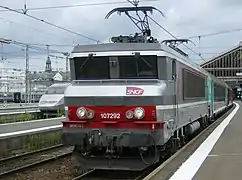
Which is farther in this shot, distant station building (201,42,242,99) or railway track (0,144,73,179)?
distant station building (201,42,242,99)

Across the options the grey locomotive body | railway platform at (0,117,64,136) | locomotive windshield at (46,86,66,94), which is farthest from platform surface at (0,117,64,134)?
locomotive windshield at (46,86,66,94)

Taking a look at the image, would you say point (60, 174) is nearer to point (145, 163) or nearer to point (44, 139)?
point (145, 163)

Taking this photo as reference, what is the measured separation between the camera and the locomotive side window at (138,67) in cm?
1155

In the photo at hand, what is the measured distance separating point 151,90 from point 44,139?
34.0 ft

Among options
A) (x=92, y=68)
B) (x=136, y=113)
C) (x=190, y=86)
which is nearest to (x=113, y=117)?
(x=136, y=113)

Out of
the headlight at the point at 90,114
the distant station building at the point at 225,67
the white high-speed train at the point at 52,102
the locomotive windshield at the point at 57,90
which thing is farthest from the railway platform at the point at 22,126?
the distant station building at the point at 225,67

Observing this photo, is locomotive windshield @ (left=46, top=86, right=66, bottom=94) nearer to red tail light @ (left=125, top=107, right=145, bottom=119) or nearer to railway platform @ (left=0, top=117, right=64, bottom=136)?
railway platform @ (left=0, top=117, right=64, bottom=136)

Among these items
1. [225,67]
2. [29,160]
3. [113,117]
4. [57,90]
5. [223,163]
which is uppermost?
[225,67]

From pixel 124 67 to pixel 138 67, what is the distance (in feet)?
1.17

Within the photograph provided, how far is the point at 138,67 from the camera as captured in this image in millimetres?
11641

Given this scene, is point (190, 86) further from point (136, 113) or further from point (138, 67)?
point (136, 113)

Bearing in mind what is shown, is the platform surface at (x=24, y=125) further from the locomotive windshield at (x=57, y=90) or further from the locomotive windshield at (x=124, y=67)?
the locomotive windshield at (x=57, y=90)

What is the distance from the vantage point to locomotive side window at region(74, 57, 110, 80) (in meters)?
11.8

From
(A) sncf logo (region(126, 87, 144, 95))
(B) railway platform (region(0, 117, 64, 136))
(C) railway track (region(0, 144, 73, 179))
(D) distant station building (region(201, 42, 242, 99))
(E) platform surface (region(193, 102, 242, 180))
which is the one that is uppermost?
(D) distant station building (region(201, 42, 242, 99))
